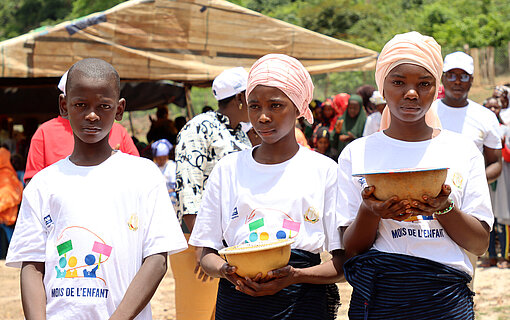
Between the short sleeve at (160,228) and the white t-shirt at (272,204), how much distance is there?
0.19m

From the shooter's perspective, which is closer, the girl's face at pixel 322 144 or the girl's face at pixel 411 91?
the girl's face at pixel 411 91

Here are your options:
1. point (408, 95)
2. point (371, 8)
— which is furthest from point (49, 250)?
point (371, 8)

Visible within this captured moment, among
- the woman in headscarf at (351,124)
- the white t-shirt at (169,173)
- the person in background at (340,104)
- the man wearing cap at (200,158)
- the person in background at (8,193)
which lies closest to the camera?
the man wearing cap at (200,158)

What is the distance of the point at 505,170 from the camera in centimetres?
768

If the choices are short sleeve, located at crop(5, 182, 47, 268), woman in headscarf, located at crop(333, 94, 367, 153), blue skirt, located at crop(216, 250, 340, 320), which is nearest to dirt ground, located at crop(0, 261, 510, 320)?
woman in headscarf, located at crop(333, 94, 367, 153)

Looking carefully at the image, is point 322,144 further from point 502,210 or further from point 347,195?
point 347,195

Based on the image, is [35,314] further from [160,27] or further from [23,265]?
[160,27]

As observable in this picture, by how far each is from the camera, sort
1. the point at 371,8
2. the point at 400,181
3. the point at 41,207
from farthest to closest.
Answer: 1. the point at 371,8
2. the point at 41,207
3. the point at 400,181

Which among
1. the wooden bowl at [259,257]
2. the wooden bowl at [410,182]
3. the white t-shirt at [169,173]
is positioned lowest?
the wooden bowl at [259,257]

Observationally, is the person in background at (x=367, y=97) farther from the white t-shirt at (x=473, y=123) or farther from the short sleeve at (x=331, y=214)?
the short sleeve at (x=331, y=214)

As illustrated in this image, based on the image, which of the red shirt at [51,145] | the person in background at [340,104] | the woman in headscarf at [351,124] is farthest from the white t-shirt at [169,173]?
the red shirt at [51,145]

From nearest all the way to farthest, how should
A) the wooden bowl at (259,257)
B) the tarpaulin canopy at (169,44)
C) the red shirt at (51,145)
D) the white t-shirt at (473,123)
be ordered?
the wooden bowl at (259,257) → the red shirt at (51,145) → the white t-shirt at (473,123) → the tarpaulin canopy at (169,44)

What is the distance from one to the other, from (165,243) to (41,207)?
507mm

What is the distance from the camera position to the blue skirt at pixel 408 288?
233 centimetres
